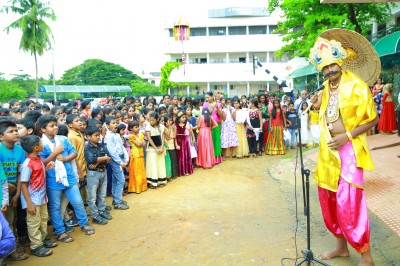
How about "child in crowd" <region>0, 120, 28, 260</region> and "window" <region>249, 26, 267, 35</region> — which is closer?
"child in crowd" <region>0, 120, 28, 260</region>

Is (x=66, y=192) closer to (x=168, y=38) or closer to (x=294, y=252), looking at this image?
(x=294, y=252)

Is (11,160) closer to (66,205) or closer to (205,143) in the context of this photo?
(66,205)

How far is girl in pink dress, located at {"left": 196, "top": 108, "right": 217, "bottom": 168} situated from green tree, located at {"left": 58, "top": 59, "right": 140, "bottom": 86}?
42.9m

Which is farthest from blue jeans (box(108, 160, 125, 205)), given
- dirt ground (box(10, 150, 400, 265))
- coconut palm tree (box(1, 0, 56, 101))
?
coconut palm tree (box(1, 0, 56, 101))

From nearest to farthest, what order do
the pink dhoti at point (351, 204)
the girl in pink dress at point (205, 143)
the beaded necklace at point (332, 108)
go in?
the pink dhoti at point (351, 204)
the beaded necklace at point (332, 108)
the girl in pink dress at point (205, 143)

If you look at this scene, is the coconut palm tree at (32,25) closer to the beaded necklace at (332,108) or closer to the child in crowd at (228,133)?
the child in crowd at (228,133)

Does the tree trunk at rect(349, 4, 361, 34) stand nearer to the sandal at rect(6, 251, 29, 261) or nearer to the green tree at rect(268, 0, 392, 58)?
the green tree at rect(268, 0, 392, 58)

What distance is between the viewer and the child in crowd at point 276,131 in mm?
9008

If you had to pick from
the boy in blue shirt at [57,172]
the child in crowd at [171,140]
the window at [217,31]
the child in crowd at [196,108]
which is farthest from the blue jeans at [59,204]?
the window at [217,31]

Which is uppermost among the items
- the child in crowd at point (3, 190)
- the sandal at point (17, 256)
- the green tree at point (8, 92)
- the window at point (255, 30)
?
the window at point (255, 30)

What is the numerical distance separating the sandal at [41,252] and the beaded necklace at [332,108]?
3283mm

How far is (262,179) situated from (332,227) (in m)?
3.40

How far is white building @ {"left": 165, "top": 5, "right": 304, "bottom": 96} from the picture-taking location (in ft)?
122

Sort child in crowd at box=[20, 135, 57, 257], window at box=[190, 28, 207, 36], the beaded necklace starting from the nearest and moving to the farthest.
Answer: the beaded necklace < child in crowd at box=[20, 135, 57, 257] < window at box=[190, 28, 207, 36]
